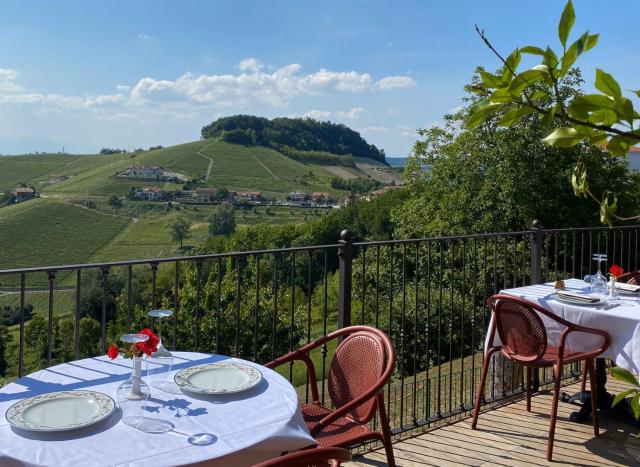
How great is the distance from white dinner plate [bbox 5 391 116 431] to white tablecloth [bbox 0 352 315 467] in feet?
0.08

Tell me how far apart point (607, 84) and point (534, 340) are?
3.11 m

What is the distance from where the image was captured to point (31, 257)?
5272 centimetres

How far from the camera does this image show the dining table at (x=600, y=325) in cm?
335

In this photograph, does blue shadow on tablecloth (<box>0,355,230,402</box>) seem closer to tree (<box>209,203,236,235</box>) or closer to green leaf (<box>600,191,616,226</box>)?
green leaf (<box>600,191,616,226</box>)

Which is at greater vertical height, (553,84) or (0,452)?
(553,84)

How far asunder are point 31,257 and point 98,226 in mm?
9219

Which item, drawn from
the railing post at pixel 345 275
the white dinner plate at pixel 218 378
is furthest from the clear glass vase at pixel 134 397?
the railing post at pixel 345 275

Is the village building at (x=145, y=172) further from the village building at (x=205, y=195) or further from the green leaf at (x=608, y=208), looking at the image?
the green leaf at (x=608, y=208)

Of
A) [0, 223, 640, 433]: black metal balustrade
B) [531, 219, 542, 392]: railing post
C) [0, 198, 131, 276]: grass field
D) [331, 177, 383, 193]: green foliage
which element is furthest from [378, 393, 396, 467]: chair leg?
[331, 177, 383, 193]: green foliage

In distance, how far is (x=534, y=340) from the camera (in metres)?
3.49

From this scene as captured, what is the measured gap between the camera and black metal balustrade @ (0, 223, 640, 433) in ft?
10.3

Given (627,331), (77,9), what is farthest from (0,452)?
(77,9)

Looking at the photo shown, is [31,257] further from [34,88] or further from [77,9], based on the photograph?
[34,88]

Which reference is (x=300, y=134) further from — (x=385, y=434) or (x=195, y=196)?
(x=385, y=434)
